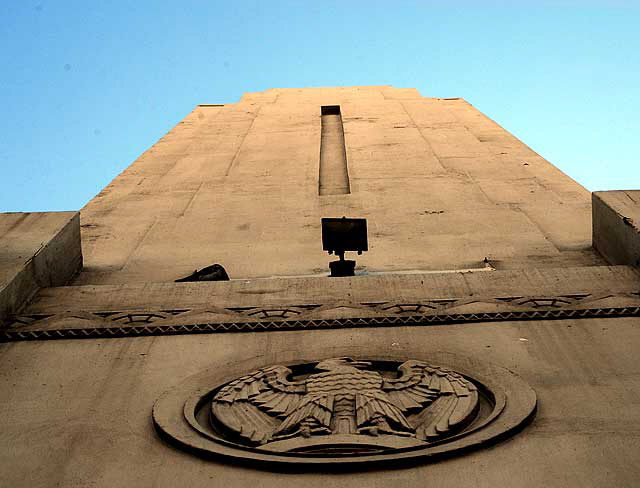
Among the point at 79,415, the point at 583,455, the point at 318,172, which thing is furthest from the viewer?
the point at 318,172

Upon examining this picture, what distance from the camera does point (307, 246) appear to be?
617cm

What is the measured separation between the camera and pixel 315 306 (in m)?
4.68

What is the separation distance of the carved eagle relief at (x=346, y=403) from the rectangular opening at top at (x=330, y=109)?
7.82m

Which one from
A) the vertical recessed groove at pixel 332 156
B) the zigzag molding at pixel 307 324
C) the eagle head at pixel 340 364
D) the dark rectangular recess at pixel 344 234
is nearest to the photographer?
the eagle head at pixel 340 364

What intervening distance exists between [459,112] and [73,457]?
27.4 ft

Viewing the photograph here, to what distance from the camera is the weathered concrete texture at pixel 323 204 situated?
19.4 ft

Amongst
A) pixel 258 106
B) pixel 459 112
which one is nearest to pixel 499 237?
pixel 459 112

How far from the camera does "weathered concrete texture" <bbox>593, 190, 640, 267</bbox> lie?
5199 mm

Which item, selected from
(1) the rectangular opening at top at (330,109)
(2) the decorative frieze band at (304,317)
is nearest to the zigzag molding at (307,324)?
(2) the decorative frieze band at (304,317)

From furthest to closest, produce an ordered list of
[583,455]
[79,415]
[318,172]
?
[318,172] → [79,415] → [583,455]

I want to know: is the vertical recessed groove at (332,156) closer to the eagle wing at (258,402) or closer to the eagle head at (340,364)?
the eagle head at (340,364)

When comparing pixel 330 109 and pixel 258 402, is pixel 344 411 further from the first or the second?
pixel 330 109

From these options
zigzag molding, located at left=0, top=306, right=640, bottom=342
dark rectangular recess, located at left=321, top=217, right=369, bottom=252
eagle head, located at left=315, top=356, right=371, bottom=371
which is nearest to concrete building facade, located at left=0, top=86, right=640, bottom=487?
zigzag molding, located at left=0, top=306, right=640, bottom=342

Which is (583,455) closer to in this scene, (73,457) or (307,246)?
(73,457)
